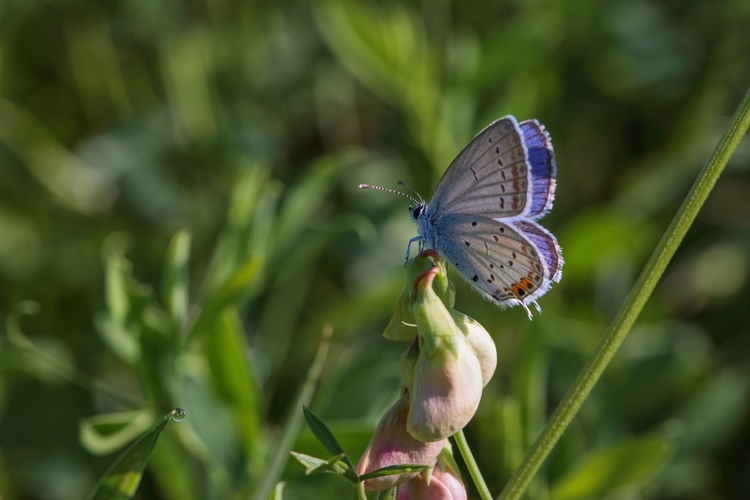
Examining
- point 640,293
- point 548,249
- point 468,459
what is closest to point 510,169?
point 548,249

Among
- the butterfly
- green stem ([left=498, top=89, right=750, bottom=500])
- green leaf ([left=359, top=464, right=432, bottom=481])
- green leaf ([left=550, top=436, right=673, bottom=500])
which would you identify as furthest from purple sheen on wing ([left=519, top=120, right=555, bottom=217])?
green leaf ([left=550, top=436, right=673, bottom=500])

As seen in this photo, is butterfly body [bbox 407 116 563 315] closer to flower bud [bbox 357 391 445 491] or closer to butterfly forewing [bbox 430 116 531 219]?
butterfly forewing [bbox 430 116 531 219]

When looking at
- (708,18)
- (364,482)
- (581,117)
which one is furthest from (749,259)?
(364,482)

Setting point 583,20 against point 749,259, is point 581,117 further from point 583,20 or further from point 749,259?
point 749,259

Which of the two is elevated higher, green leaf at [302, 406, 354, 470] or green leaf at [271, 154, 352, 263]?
green leaf at [302, 406, 354, 470]

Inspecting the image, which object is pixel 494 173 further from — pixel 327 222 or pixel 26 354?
pixel 327 222
